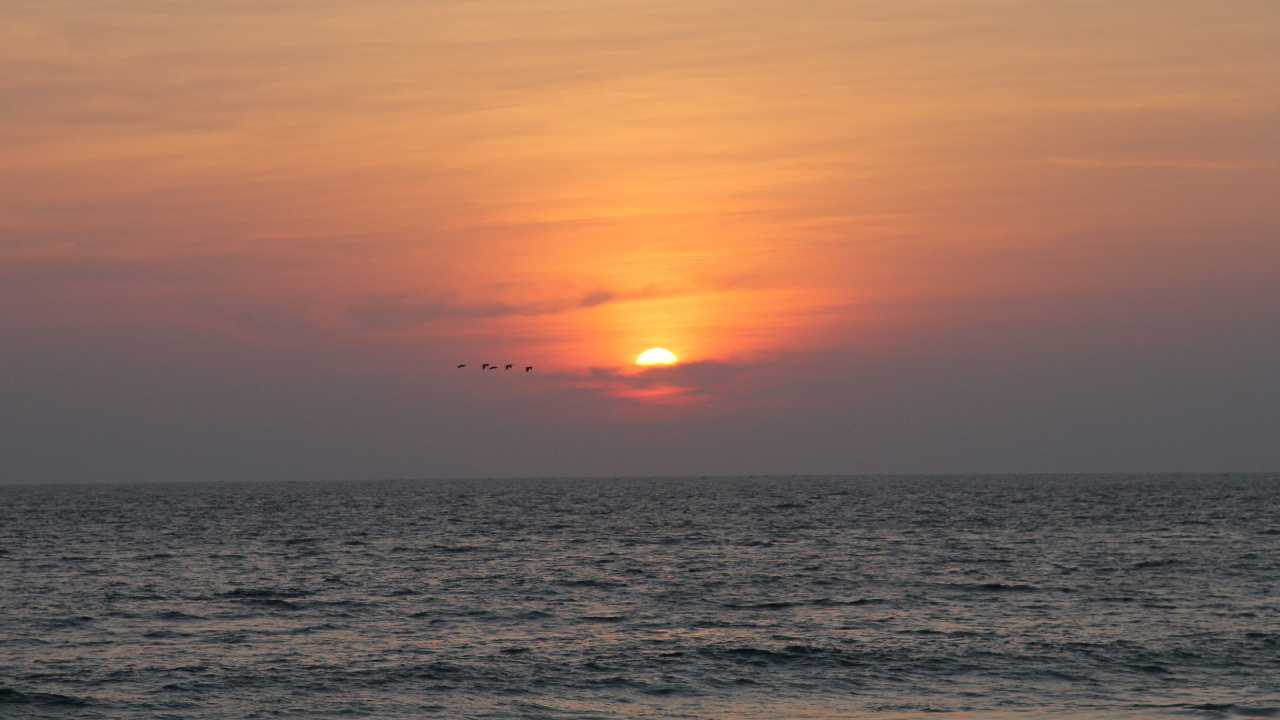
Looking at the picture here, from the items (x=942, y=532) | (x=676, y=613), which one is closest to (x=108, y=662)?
(x=676, y=613)

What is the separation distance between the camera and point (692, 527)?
97.0m

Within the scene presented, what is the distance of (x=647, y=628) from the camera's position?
39719 mm

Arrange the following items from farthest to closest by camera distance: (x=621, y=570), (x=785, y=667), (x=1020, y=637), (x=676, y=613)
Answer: (x=621, y=570)
(x=676, y=613)
(x=1020, y=637)
(x=785, y=667)

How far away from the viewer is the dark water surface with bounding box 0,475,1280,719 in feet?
96.7

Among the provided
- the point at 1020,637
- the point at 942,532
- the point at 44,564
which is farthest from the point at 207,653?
the point at 942,532

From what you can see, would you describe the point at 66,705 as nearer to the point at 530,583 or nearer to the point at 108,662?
the point at 108,662

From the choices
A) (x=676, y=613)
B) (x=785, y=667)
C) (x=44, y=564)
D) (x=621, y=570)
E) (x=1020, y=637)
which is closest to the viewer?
(x=785, y=667)

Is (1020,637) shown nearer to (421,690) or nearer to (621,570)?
(421,690)

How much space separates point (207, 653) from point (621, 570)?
26410 millimetres

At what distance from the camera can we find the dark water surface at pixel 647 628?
29469 mm

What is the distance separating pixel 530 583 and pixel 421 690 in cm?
2247

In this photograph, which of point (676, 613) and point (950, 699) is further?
point (676, 613)

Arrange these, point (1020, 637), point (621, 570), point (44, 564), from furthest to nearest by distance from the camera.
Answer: point (44, 564) < point (621, 570) < point (1020, 637)

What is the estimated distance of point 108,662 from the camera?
33.8 metres
